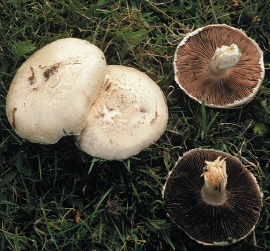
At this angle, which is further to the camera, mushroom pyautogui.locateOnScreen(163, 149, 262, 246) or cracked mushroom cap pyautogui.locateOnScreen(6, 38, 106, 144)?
mushroom pyautogui.locateOnScreen(163, 149, 262, 246)

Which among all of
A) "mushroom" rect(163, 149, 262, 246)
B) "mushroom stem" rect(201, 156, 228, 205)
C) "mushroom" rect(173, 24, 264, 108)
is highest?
"mushroom" rect(173, 24, 264, 108)

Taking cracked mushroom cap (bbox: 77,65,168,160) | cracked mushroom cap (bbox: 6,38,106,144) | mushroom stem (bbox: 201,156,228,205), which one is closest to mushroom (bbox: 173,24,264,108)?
cracked mushroom cap (bbox: 77,65,168,160)

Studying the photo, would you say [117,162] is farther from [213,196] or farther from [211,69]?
[211,69]

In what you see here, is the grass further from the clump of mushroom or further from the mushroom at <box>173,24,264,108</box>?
the clump of mushroom

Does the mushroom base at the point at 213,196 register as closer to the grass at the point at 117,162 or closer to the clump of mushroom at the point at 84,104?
the grass at the point at 117,162

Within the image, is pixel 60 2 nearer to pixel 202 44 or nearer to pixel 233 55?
pixel 202 44

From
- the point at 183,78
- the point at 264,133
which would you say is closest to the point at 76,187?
the point at 183,78

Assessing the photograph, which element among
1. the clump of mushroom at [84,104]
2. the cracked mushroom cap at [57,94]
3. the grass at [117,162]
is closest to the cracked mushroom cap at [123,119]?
the clump of mushroom at [84,104]

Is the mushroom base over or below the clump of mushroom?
below
